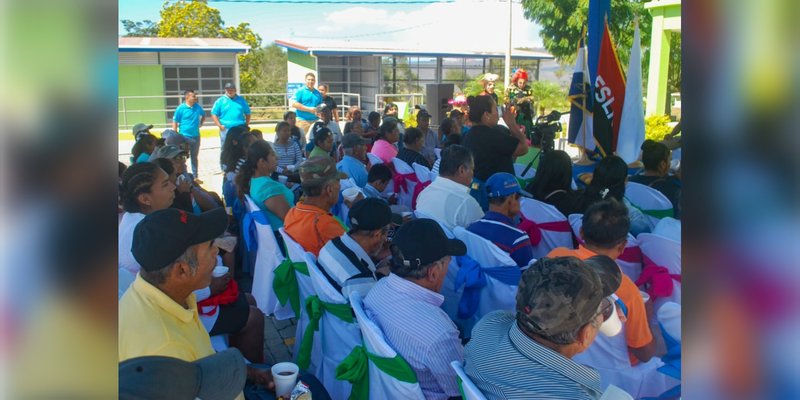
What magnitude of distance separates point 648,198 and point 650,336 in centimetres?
189

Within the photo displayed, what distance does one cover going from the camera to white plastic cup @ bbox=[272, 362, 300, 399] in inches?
86.4

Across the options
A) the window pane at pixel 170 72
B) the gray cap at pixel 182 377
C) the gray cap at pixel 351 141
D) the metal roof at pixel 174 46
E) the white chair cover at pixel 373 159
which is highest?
the metal roof at pixel 174 46

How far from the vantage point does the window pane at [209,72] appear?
905 inches

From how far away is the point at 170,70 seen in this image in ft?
74.2

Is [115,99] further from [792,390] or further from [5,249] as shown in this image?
[792,390]

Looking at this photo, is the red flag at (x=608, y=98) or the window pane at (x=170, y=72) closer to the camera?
the red flag at (x=608, y=98)

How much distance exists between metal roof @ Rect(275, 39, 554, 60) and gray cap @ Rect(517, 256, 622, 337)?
23176 millimetres

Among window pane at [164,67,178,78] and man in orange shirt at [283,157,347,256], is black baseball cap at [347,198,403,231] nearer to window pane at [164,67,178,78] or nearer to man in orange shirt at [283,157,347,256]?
man in orange shirt at [283,157,347,256]

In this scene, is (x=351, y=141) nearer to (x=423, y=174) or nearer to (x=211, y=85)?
(x=423, y=174)

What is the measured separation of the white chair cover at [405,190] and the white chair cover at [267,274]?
6.53 ft

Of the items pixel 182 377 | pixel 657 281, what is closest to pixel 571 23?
pixel 657 281

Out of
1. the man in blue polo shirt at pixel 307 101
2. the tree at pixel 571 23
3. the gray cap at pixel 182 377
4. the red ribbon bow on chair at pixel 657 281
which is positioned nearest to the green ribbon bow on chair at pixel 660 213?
the red ribbon bow on chair at pixel 657 281

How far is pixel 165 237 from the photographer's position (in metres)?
1.98

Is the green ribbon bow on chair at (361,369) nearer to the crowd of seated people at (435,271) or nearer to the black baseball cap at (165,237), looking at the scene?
the crowd of seated people at (435,271)
